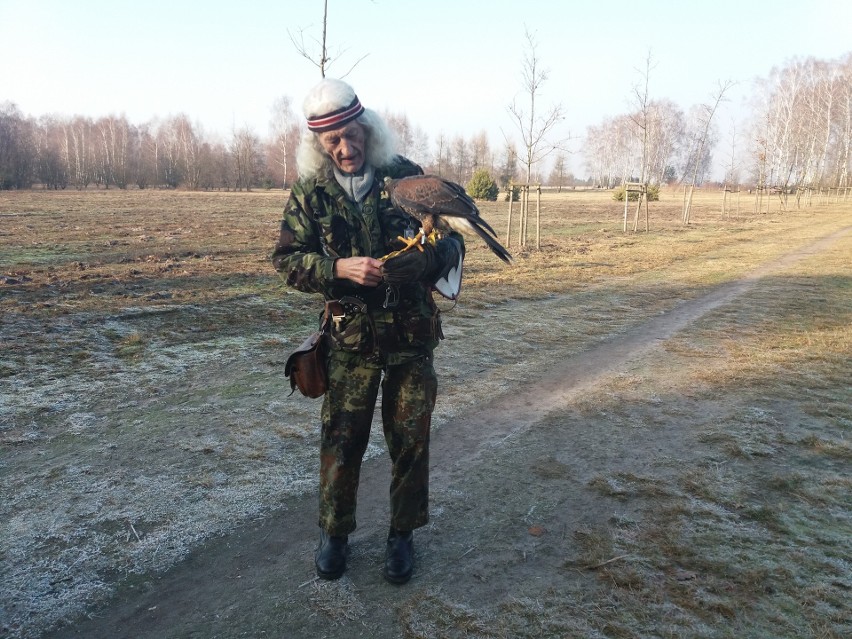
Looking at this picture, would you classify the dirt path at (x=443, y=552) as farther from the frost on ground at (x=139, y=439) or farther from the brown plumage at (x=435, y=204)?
the brown plumage at (x=435, y=204)

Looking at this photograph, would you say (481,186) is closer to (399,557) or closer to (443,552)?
(443,552)

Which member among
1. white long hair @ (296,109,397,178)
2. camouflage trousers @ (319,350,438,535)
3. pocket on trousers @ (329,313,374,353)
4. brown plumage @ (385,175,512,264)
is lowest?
camouflage trousers @ (319,350,438,535)

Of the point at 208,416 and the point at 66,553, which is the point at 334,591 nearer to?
the point at 66,553

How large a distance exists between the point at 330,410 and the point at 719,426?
338 centimetres

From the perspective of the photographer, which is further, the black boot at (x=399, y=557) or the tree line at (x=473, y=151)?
the tree line at (x=473, y=151)

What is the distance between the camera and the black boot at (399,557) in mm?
2748

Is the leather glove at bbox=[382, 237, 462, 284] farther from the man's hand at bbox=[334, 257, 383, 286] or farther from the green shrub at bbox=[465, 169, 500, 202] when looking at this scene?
the green shrub at bbox=[465, 169, 500, 202]

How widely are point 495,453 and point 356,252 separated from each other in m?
2.15

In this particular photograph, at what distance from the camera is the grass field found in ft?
8.68

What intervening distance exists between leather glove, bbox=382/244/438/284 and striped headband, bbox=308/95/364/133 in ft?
2.10

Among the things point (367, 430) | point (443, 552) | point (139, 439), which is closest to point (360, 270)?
point (367, 430)

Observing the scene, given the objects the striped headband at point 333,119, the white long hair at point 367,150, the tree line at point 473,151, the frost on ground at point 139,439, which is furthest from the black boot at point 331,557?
the tree line at point 473,151

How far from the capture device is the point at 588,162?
9931 cm

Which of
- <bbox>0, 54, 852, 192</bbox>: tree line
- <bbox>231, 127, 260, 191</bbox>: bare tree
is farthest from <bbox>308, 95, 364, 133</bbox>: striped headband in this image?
<bbox>231, 127, 260, 191</bbox>: bare tree
